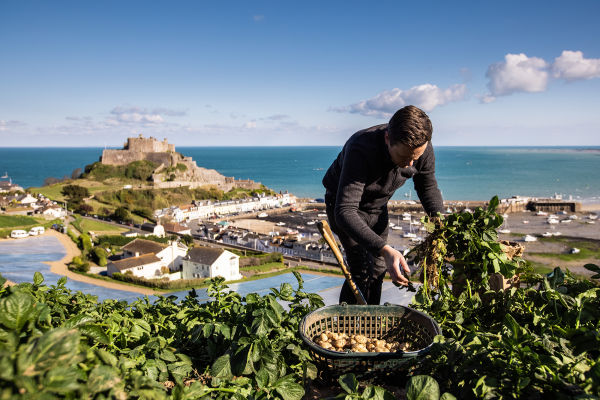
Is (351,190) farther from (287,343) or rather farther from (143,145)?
(143,145)

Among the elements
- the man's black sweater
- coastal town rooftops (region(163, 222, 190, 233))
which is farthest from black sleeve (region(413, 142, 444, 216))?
coastal town rooftops (region(163, 222, 190, 233))

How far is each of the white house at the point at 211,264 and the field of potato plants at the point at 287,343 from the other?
1684cm

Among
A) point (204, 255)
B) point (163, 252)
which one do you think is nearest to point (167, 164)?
point (163, 252)

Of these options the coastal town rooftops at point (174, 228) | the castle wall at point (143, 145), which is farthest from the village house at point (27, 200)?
the castle wall at point (143, 145)

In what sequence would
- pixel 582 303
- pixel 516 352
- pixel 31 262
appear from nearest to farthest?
pixel 516 352 → pixel 582 303 → pixel 31 262

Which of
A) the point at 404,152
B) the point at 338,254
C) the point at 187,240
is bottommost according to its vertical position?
the point at 187,240

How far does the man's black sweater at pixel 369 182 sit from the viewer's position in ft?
6.54

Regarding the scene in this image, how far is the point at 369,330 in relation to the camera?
1.87 meters

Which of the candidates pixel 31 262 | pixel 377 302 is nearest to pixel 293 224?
pixel 31 262

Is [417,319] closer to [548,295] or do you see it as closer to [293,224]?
[548,295]

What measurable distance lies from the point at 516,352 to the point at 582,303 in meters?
0.46

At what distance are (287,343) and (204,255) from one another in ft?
59.5

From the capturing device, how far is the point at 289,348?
1.43 meters

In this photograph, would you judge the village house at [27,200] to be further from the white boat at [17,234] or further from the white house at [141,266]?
the white house at [141,266]
